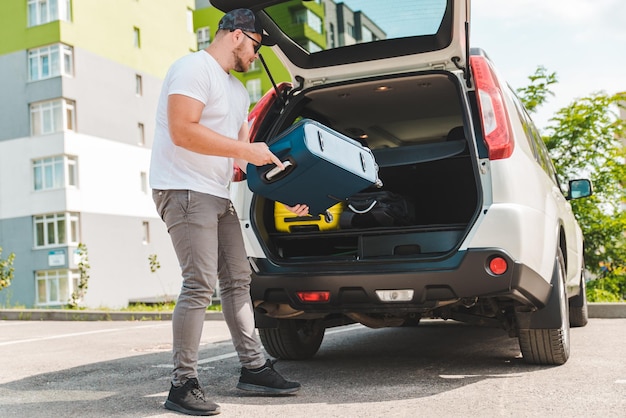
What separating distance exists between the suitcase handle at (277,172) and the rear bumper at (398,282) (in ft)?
2.04

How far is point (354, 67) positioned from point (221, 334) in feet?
13.5

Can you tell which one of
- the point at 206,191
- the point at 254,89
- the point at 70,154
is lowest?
the point at 206,191

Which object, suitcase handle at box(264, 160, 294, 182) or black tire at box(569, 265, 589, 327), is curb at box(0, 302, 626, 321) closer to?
black tire at box(569, 265, 589, 327)

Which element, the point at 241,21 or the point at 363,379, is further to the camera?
the point at 363,379

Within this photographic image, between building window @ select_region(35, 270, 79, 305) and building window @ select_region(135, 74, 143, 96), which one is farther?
building window @ select_region(135, 74, 143, 96)

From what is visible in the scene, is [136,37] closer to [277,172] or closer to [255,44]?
[255,44]

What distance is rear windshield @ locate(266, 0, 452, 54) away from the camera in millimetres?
4344

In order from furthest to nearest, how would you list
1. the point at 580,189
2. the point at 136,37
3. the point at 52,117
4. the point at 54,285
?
the point at 136,37 < the point at 52,117 < the point at 54,285 < the point at 580,189

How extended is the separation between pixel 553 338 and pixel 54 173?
31517 millimetres

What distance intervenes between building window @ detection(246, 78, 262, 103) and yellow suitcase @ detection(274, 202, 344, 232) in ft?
126

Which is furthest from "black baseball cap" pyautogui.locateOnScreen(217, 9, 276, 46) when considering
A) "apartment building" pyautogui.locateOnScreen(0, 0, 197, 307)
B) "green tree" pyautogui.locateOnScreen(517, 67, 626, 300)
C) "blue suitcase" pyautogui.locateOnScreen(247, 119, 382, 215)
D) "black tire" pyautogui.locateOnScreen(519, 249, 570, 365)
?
"apartment building" pyautogui.locateOnScreen(0, 0, 197, 307)

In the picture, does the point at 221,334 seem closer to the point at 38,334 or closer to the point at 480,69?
the point at 38,334

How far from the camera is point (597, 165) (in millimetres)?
12711

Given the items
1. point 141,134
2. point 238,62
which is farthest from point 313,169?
point 141,134
